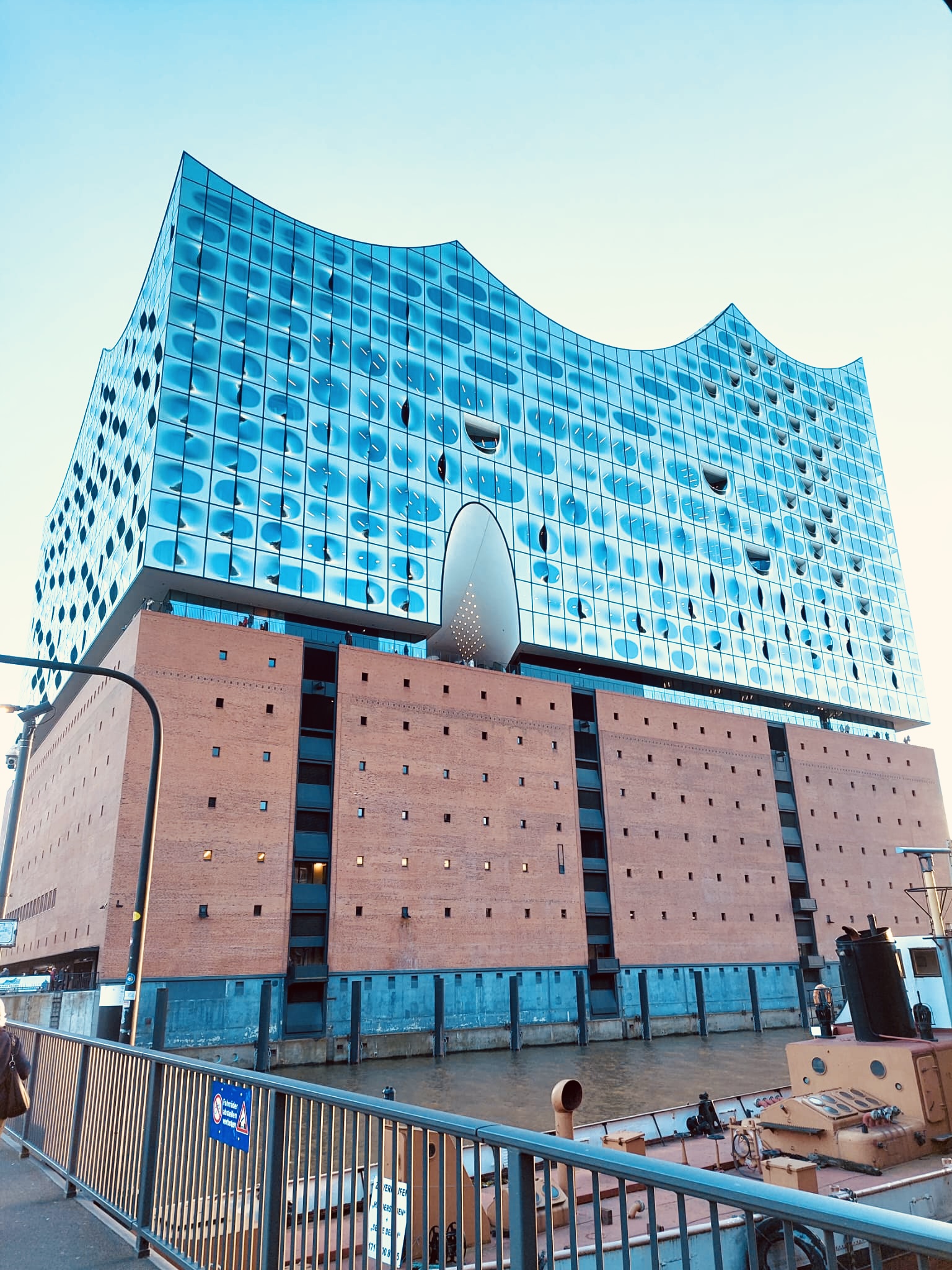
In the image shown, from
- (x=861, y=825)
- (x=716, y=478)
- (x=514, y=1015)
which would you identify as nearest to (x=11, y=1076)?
(x=514, y=1015)

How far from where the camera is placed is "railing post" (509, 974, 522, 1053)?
41000mm

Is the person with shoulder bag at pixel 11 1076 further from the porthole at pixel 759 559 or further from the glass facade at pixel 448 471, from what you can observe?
the porthole at pixel 759 559

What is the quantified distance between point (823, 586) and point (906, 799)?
17.1 metres

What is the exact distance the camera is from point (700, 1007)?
157 feet

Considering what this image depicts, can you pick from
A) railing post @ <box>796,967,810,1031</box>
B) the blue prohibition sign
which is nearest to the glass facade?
railing post @ <box>796,967,810,1031</box>

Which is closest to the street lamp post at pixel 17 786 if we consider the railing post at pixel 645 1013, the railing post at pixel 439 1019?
the railing post at pixel 439 1019

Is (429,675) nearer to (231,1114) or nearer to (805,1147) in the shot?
(805,1147)

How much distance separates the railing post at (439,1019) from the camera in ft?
128

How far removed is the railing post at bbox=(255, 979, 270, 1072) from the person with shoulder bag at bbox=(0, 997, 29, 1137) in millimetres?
28976

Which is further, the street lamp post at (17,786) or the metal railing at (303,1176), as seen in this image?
the street lamp post at (17,786)

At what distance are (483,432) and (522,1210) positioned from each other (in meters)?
52.7

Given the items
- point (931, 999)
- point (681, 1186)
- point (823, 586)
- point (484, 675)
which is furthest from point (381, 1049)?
point (823, 586)

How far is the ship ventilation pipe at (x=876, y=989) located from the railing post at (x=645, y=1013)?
31.5 m

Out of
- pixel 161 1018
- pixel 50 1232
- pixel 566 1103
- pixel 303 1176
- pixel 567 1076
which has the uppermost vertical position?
pixel 161 1018
